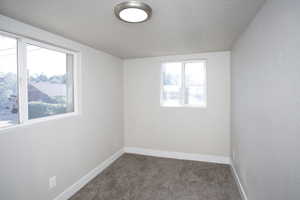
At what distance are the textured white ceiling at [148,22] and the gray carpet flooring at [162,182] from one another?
2286 mm

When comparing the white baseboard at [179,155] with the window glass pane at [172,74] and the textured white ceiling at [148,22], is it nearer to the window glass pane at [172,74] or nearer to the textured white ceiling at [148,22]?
the window glass pane at [172,74]

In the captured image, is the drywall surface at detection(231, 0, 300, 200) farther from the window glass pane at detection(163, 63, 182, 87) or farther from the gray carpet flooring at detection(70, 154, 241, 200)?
the window glass pane at detection(163, 63, 182, 87)

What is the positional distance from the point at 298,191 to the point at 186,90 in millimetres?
2669

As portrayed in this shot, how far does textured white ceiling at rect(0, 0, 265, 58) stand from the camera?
1.39 meters

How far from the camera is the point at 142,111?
12.3 feet

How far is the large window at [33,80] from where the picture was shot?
166 centimetres

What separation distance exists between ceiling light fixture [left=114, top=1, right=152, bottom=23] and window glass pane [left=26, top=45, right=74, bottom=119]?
1.24m

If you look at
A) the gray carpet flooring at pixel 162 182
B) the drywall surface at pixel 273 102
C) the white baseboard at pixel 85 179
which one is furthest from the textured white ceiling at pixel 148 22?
the gray carpet flooring at pixel 162 182

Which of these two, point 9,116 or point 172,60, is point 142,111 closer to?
point 172,60

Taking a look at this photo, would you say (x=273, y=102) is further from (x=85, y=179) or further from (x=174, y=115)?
(x=85, y=179)

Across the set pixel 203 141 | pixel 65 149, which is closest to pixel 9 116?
pixel 65 149

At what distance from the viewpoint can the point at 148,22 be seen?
1766 mm

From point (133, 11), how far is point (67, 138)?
1.91 m

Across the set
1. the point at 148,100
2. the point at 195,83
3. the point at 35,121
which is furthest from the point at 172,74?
the point at 35,121
